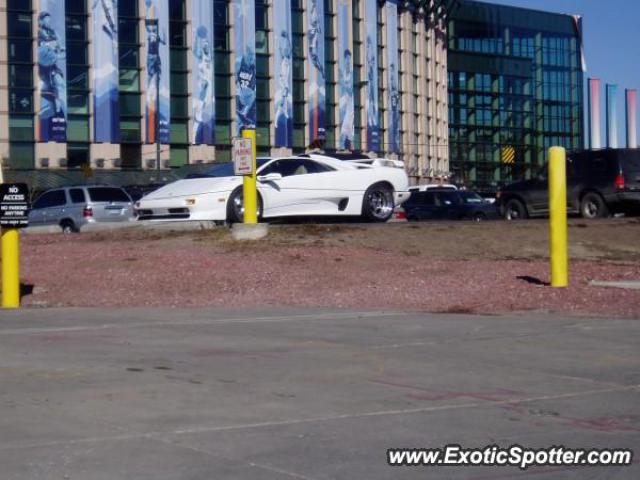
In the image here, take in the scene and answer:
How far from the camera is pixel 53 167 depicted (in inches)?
2308

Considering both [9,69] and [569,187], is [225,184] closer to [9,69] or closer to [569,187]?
[569,187]

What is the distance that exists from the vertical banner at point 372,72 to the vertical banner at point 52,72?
2248cm

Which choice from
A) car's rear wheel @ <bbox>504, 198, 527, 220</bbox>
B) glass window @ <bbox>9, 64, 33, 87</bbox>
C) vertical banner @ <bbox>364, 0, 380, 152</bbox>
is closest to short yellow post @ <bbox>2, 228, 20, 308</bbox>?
car's rear wheel @ <bbox>504, 198, 527, 220</bbox>

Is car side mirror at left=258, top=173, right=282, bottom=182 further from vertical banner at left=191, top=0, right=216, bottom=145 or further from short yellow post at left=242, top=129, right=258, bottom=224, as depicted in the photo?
vertical banner at left=191, top=0, right=216, bottom=145

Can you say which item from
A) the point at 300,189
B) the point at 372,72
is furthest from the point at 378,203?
the point at 372,72

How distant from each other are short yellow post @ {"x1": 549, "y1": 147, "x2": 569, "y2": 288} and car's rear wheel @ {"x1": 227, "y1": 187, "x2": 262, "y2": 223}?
6.49m

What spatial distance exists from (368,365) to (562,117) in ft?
325

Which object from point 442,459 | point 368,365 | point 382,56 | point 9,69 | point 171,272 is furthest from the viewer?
point 382,56

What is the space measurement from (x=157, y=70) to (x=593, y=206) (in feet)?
129

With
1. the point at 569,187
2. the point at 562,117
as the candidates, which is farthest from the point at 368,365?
the point at 562,117

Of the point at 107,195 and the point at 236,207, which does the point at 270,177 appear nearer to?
the point at 236,207

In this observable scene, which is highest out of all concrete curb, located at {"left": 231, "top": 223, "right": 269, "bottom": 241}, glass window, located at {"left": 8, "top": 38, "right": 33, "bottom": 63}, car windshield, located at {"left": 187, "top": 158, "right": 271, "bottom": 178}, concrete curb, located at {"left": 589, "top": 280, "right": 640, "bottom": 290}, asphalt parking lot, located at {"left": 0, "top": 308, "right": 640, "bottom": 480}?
glass window, located at {"left": 8, "top": 38, "right": 33, "bottom": 63}

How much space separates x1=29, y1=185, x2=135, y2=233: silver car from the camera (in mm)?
28969

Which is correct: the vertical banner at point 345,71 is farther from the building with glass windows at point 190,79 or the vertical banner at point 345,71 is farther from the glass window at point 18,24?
the glass window at point 18,24
